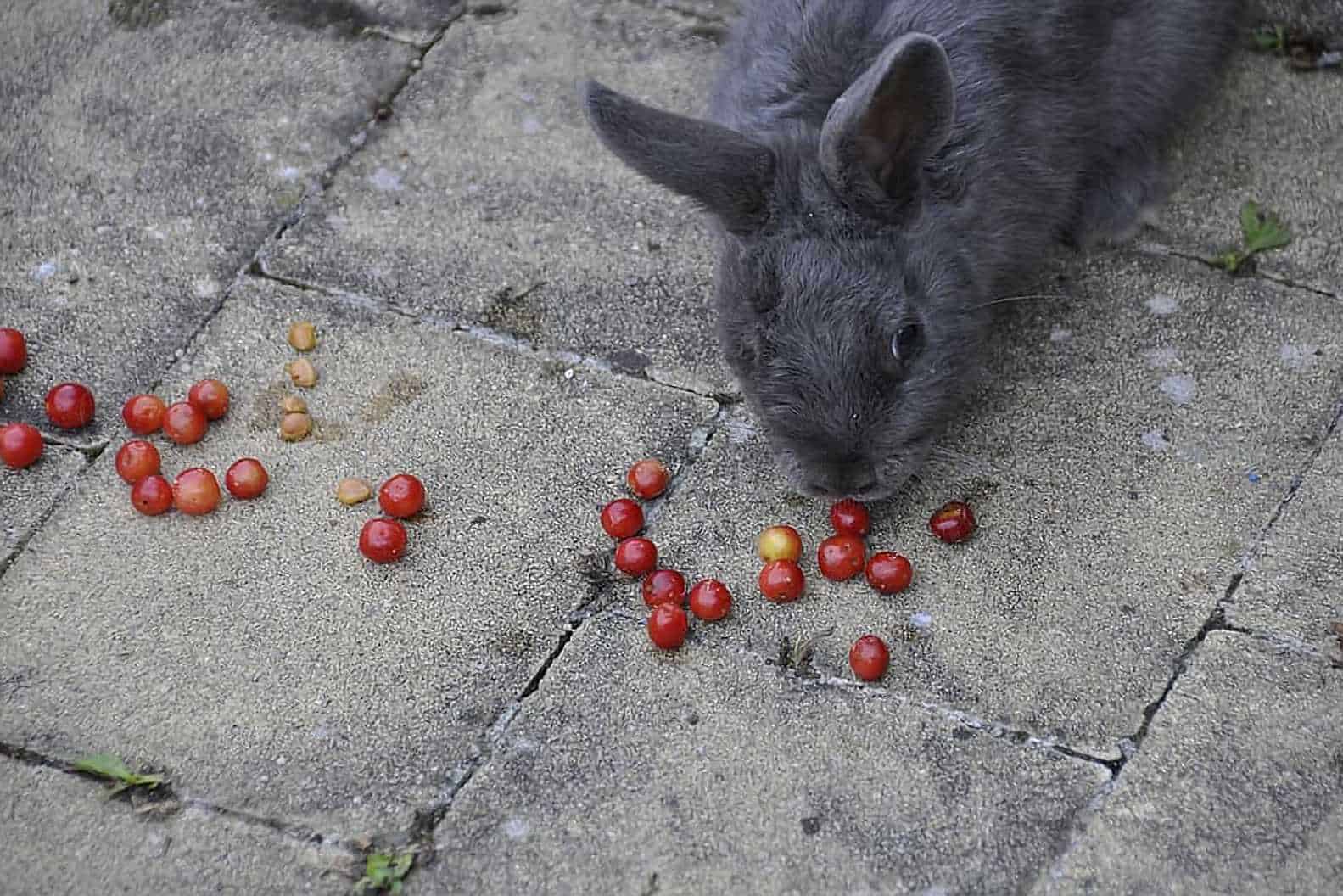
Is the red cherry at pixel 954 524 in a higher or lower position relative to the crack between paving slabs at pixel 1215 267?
lower

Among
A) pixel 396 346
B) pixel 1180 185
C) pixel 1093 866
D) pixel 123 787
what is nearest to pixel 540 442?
pixel 396 346

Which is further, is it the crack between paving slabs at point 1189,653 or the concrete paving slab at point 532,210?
the concrete paving slab at point 532,210

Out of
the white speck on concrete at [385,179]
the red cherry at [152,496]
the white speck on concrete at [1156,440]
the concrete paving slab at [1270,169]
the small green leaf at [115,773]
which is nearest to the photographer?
the small green leaf at [115,773]

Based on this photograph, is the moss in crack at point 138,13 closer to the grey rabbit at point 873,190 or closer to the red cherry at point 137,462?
the red cherry at point 137,462

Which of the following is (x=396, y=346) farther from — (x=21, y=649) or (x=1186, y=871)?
(x=1186, y=871)

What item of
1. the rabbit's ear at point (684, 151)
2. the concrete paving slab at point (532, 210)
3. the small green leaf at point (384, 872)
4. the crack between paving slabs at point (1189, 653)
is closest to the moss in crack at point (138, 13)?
the concrete paving slab at point (532, 210)

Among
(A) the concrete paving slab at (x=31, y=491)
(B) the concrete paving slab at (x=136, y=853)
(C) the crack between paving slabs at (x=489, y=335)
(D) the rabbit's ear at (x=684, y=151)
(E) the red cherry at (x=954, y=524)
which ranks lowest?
(A) the concrete paving slab at (x=31, y=491)

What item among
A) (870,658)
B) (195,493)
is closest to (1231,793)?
(870,658)
